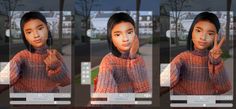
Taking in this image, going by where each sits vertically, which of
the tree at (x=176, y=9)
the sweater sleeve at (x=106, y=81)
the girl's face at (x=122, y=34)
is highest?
the tree at (x=176, y=9)

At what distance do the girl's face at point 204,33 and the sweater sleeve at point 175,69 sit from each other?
0.78 feet

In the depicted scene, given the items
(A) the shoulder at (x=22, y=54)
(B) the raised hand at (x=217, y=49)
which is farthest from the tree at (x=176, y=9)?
(A) the shoulder at (x=22, y=54)

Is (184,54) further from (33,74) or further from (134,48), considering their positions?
(33,74)

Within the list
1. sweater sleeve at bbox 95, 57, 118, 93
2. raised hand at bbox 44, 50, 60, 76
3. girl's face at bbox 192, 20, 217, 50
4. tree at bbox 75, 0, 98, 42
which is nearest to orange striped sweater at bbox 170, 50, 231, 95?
girl's face at bbox 192, 20, 217, 50

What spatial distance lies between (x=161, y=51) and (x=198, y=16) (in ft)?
1.80

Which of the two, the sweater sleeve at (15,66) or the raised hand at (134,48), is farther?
the sweater sleeve at (15,66)

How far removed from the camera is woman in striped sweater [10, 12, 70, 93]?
17.0 feet

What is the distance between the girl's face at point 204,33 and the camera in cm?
511

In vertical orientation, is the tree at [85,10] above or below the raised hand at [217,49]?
above

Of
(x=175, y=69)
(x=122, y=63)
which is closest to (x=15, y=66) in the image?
(x=122, y=63)

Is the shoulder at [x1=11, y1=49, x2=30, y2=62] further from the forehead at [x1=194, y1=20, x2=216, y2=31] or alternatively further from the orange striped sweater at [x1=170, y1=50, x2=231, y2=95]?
the forehead at [x1=194, y1=20, x2=216, y2=31]

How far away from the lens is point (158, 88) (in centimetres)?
515

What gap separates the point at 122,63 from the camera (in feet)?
16.9

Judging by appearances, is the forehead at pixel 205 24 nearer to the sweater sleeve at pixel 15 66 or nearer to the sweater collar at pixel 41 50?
the sweater collar at pixel 41 50
